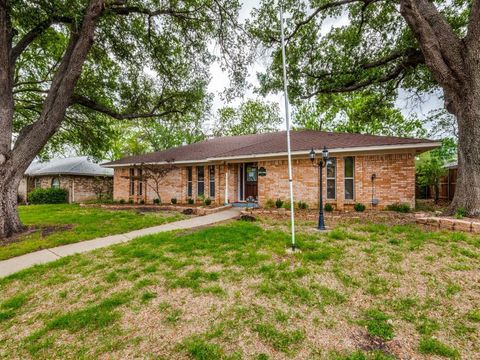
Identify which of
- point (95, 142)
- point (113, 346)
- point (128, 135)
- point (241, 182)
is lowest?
point (113, 346)

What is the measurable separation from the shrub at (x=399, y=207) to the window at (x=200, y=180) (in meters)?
9.36

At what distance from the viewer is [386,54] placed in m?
9.55

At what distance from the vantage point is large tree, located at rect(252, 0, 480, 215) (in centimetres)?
621

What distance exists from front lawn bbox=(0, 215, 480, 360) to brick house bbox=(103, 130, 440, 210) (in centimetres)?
431

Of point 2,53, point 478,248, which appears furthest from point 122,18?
point 478,248

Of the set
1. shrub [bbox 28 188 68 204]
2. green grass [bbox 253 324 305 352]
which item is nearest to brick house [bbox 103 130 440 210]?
green grass [bbox 253 324 305 352]

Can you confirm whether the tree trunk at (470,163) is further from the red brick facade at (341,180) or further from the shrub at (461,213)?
the red brick facade at (341,180)

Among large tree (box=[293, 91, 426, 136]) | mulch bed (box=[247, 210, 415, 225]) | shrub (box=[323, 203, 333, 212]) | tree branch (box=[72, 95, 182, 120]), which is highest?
large tree (box=[293, 91, 426, 136])

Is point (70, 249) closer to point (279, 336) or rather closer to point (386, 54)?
point (279, 336)

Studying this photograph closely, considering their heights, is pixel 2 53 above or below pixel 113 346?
above

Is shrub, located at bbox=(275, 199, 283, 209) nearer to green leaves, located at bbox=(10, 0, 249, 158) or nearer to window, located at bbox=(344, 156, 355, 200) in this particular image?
window, located at bbox=(344, 156, 355, 200)

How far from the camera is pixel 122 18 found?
8.06 metres

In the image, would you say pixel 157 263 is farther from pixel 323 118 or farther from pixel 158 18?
pixel 323 118

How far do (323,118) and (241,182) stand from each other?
14.5m
